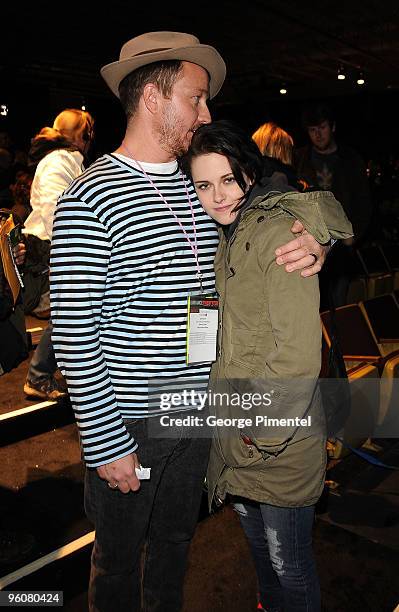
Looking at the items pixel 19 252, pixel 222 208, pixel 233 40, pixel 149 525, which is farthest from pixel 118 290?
pixel 233 40

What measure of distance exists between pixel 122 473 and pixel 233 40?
28.1 feet

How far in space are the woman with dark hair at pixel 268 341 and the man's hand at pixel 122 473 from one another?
26cm

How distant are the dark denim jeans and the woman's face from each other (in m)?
0.62

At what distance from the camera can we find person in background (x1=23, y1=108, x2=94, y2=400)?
2.83m

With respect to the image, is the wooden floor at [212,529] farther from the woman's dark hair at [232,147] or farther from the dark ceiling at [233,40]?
the dark ceiling at [233,40]

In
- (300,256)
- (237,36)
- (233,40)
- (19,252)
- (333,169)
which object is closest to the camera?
(300,256)

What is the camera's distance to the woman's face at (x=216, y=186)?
1489mm

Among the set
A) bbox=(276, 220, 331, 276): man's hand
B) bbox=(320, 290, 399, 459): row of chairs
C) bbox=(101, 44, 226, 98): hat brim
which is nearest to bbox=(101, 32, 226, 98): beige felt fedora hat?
bbox=(101, 44, 226, 98): hat brim

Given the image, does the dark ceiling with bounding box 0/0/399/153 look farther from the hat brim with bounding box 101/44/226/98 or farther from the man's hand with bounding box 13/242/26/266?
the hat brim with bounding box 101/44/226/98

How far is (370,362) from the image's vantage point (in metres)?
3.38

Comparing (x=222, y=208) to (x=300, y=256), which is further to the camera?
(x=222, y=208)

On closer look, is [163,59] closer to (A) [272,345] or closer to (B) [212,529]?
(A) [272,345]

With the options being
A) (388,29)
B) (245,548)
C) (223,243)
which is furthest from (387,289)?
(223,243)

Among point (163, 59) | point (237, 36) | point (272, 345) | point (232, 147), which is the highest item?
point (237, 36)
